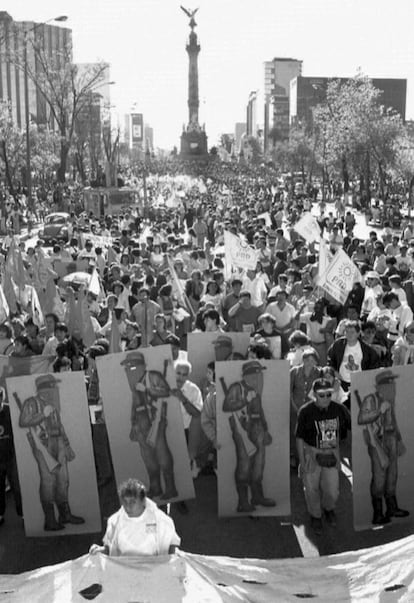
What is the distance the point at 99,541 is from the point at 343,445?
10.1 ft

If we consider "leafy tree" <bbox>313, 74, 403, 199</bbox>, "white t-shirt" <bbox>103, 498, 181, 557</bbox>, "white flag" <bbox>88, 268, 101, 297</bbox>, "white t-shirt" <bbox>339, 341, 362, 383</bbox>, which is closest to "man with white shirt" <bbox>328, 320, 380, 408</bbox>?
"white t-shirt" <bbox>339, 341, 362, 383</bbox>

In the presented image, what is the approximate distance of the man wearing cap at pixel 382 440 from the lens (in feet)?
22.1

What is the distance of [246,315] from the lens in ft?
33.8

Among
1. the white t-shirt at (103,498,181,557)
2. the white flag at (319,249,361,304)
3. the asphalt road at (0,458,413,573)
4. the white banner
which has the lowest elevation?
the asphalt road at (0,458,413,573)

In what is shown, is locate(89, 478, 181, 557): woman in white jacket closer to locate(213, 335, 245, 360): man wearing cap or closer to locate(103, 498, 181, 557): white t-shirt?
locate(103, 498, 181, 557): white t-shirt

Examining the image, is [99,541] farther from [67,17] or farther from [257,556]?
[67,17]

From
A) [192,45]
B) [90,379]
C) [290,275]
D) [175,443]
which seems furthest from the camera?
[192,45]

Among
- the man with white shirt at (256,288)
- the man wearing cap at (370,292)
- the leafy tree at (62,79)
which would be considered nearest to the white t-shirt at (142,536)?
the man wearing cap at (370,292)

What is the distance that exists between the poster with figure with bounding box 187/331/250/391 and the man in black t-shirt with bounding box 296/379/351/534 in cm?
182

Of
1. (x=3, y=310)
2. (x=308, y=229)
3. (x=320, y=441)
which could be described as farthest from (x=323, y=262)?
(x=320, y=441)

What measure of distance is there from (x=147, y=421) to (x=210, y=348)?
1538 mm

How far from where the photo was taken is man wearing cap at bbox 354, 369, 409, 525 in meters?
6.72

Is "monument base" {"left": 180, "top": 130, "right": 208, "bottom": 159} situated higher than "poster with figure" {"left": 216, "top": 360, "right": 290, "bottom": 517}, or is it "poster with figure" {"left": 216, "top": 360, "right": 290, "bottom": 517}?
"monument base" {"left": 180, "top": 130, "right": 208, "bottom": 159}

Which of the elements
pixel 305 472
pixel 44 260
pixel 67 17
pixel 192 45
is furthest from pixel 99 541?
A: pixel 192 45
